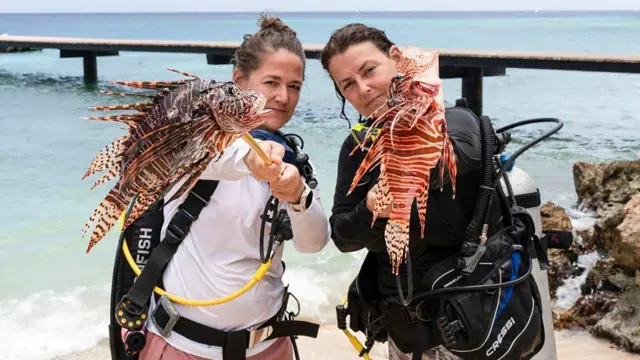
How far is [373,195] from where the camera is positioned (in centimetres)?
186

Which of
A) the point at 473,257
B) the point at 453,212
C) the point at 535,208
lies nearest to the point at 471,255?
the point at 473,257

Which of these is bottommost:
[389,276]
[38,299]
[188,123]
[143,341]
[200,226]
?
[38,299]

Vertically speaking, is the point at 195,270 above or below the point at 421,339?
above

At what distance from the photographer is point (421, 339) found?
6.97 ft

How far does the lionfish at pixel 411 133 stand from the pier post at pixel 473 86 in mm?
12879

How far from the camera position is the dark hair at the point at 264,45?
7.49 feet

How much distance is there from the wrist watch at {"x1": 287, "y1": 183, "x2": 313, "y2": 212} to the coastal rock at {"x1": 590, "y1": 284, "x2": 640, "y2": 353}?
3.35 metres

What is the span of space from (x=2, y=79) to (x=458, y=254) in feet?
87.2

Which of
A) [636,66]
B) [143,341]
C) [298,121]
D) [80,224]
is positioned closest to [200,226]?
[143,341]

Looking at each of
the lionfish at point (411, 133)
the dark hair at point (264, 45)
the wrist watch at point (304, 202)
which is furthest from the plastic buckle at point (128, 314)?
the lionfish at point (411, 133)

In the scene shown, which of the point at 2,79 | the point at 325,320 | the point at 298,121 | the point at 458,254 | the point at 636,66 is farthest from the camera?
the point at 2,79

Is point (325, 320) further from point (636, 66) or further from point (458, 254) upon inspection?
point (636, 66)

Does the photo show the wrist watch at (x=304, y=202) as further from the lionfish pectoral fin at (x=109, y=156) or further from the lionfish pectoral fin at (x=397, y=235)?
the lionfish pectoral fin at (x=109, y=156)

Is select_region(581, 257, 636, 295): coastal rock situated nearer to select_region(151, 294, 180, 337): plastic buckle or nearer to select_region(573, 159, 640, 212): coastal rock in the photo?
select_region(573, 159, 640, 212): coastal rock
